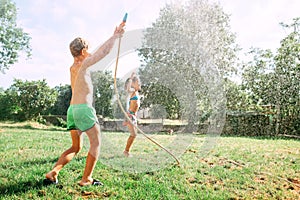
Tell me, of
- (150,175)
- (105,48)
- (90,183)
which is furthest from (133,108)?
(105,48)

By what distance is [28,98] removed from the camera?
15.1m

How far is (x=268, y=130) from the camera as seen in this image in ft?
44.2

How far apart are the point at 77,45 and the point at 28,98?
13.3 metres

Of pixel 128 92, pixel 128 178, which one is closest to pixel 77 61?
pixel 128 178

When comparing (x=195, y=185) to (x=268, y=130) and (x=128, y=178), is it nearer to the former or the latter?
(x=128, y=178)

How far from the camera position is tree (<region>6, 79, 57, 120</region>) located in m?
15.1

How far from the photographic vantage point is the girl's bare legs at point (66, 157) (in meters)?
3.08

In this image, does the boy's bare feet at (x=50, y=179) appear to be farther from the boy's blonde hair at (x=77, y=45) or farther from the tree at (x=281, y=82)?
the tree at (x=281, y=82)

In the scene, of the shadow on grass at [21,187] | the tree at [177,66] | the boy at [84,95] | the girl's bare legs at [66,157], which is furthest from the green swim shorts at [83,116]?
the tree at [177,66]

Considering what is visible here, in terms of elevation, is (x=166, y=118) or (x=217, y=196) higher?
(x=166, y=118)

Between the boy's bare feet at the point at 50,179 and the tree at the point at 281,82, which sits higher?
the tree at the point at 281,82

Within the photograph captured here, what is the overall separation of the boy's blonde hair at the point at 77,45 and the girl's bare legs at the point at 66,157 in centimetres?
83

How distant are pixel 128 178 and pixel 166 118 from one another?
258 centimetres

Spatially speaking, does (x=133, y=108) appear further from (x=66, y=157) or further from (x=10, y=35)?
(x=10, y=35)
